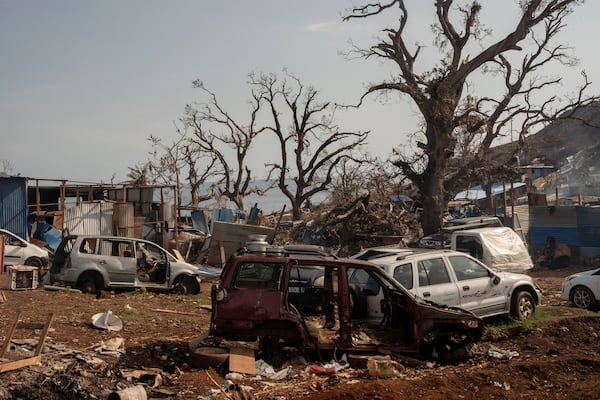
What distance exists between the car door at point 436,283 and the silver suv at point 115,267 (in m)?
7.68

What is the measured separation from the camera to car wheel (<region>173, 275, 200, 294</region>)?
16.5 metres

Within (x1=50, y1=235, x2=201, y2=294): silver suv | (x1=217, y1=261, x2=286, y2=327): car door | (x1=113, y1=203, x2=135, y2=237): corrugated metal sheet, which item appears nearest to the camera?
(x1=217, y1=261, x2=286, y2=327): car door

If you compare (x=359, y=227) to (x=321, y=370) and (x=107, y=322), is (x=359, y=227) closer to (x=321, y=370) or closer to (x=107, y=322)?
(x=107, y=322)

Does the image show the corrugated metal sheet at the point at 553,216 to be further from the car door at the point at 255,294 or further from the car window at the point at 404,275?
the car door at the point at 255,294

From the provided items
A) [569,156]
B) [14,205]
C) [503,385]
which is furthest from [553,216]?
[569,156]

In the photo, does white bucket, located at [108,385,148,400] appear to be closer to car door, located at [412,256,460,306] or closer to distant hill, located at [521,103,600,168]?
car door, located at [412,256,460,306]

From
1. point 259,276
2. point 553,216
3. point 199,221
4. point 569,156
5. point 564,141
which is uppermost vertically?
point 564,141

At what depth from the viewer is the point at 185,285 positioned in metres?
16.6

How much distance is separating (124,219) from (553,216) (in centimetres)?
1799

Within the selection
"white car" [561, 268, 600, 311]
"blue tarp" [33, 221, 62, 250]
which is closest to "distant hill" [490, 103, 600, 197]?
"white car" [561, 268, 600, 311]

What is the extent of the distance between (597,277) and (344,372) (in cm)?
888

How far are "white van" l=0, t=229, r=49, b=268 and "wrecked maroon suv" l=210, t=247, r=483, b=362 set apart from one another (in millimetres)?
11484

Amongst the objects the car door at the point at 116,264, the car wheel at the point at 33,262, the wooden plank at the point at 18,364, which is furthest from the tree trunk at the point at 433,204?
the wooden plank at the point at 18,364

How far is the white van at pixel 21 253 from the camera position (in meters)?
18.0
